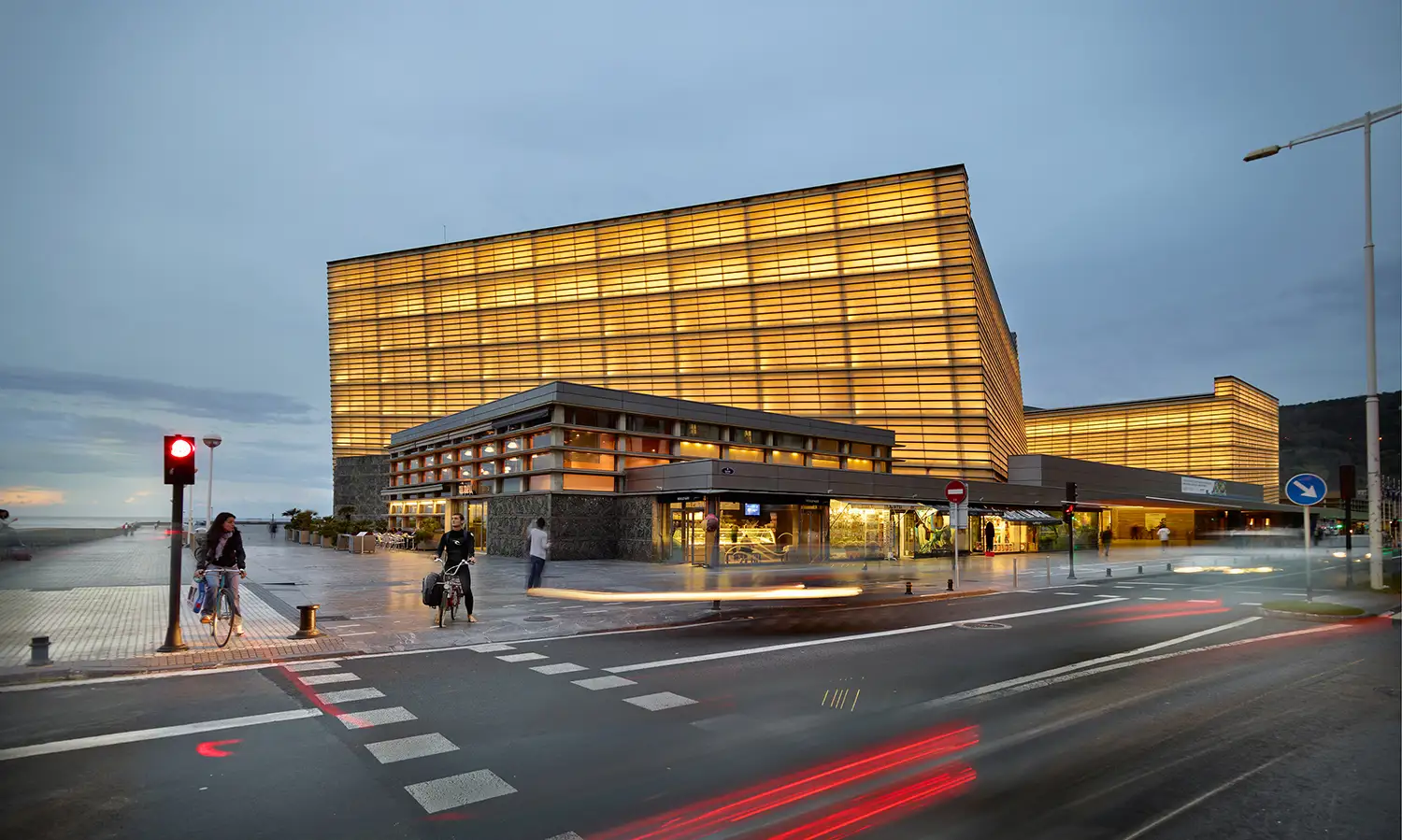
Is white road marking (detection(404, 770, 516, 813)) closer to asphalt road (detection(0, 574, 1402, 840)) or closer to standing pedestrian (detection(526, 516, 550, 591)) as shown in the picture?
asphalt road (detection(0, 574, 1402, 840))

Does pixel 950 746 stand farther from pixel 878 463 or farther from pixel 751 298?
pixel 751 298

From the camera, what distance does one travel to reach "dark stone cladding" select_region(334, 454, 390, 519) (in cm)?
7656

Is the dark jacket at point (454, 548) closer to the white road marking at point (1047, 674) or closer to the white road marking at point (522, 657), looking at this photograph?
the white road marking at point (522, 657)

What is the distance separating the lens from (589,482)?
38.5 meters

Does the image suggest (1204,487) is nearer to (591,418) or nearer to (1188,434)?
(1188,434)

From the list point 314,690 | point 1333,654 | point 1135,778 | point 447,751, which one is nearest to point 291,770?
point 447,751

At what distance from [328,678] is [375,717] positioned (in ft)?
7.64

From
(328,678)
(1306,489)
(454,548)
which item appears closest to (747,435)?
(1306,489)

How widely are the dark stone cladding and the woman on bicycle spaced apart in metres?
65.6

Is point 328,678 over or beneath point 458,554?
beneath

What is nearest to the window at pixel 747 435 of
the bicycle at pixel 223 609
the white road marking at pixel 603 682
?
the bicycle at pixel 223 609

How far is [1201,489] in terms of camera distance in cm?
7819

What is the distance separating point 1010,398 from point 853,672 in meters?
71.9

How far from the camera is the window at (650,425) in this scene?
41219 millimetres
